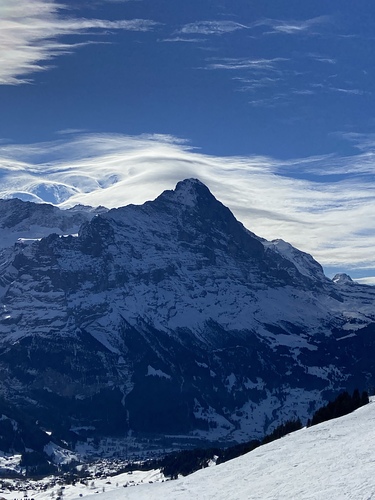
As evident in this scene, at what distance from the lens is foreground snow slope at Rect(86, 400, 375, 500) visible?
340ft

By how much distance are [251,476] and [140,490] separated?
Answer: 29.4 meters

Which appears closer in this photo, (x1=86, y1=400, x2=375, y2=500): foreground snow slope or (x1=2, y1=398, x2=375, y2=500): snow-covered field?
(x1=2, y1=398, x2=375, y2=500): snow-covered field

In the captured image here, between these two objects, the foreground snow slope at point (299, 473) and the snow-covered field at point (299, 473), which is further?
the foreground snow slope at point (299, 473)

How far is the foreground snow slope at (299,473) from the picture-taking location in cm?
10375

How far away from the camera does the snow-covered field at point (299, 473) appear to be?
4080 inches

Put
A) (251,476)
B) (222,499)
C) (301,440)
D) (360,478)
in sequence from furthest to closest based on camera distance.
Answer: (301,440), (251,476), (222,499), (360,478)

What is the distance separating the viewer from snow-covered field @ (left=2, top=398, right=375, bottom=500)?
4080 inches

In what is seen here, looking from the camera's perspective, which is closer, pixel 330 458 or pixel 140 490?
pixel 330 458

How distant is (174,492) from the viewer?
441 ft

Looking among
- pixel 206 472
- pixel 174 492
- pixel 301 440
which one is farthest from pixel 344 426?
pixel 174 492

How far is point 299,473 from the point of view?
381 ft

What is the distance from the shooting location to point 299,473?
381 feet

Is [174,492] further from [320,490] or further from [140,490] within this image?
[320,490]

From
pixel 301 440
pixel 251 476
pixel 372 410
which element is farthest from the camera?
pixel 372 410
